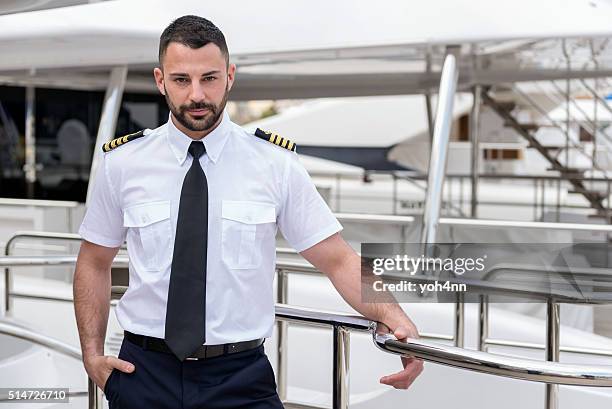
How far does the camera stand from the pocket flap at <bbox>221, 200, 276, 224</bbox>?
2088 mm

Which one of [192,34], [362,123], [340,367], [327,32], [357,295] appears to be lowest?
[340,367]

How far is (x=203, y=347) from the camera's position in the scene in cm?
205

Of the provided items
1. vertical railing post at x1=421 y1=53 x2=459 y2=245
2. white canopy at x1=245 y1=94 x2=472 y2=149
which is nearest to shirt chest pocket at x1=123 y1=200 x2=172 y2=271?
vertical railing post at x1=421 y1=53 x2=459 y2=245

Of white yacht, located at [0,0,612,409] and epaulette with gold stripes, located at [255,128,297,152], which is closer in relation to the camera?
epaulette with gold stripes, located at [255,128,297,152]

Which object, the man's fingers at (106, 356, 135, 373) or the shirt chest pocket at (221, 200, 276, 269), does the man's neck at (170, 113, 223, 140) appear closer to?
the shirt chest pocket at (221, 200, 276, 269)

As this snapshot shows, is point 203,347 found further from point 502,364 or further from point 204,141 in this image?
point 502,364

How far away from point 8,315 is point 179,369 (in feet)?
13.5

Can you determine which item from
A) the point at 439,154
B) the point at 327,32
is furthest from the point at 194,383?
the point at 327,32

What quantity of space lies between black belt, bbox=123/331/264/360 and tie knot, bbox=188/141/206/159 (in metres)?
0.43

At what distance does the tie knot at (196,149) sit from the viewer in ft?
6.86

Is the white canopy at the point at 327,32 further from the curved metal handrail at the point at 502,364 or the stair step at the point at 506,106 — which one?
the curved metal handrail at the point at 502,364

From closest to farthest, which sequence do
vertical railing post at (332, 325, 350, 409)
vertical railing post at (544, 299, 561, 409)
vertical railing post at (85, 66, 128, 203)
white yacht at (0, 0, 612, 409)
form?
vertical railing post at (332, 325, 350, 409), vertical railing post at (544, 299, 561, 409), white yacht at (0, 0, 612, 409), vertical railing post at (85, 66, 128, 203)

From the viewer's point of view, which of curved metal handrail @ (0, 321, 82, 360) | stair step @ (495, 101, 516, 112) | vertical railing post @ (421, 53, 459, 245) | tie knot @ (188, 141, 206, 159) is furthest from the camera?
stair step @ (495, 101, 516, 112)

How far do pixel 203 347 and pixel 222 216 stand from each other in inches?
11.7
